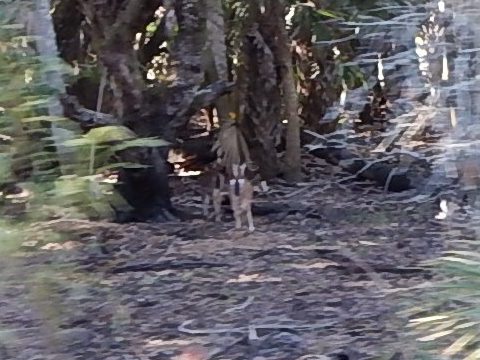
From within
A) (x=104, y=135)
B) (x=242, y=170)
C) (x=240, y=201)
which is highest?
(x=104, y=135)

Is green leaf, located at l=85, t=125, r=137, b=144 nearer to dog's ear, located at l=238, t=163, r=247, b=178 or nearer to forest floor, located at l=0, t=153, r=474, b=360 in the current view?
forest floor, located at l=0, t=153, r=474, b=360

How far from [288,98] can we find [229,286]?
4619mm

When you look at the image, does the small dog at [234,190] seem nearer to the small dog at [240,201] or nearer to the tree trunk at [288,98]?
the small dog at [240,201]

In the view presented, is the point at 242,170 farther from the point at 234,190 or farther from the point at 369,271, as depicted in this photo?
the point at 369,271

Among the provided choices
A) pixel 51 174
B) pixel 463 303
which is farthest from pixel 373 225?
pixel 51 174

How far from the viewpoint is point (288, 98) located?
1083 centimetres

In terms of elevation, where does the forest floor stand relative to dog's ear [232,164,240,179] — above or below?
below

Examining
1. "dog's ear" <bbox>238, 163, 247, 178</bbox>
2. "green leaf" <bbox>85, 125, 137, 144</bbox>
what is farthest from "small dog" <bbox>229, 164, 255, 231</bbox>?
"green leaf" <bbox>85, 125, 137, 144</bbox>

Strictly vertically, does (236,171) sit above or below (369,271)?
above

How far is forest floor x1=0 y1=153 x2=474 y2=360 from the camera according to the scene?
15.0 ft

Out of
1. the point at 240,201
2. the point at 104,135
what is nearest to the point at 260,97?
the point at 240,201

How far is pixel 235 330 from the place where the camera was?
545cm

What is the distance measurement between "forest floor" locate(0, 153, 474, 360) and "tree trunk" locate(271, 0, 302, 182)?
172cm

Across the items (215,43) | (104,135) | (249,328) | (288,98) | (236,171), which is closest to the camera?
(104,135)
